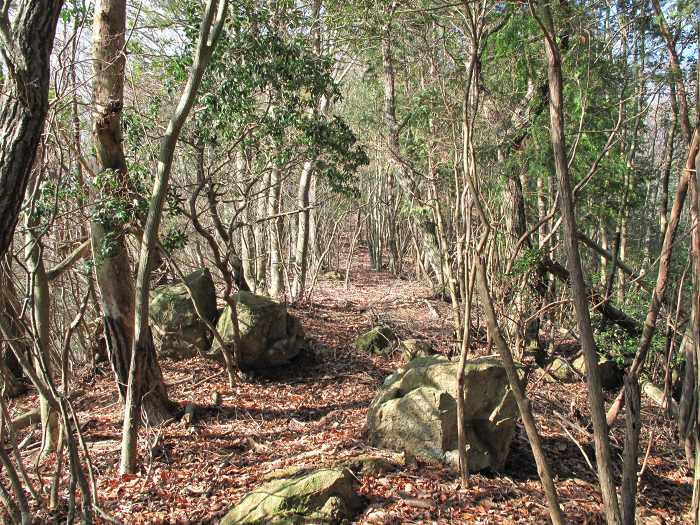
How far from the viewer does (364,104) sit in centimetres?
1891

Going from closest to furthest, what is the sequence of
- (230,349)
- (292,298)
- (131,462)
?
(131,462)
(230,349)
(292,298)

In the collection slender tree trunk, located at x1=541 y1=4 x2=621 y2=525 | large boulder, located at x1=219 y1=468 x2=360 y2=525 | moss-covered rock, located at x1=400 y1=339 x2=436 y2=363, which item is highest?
slender tree trunk, located at x1=541 y1=4 x2=621 y2=525

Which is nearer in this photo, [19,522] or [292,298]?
[19,522]

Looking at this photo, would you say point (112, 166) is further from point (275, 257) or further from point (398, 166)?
point (398, 166)

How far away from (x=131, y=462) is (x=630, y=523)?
446 cm

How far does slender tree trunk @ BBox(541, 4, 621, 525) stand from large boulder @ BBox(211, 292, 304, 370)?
6.44 metres

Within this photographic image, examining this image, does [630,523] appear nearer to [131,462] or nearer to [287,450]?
[287,450]

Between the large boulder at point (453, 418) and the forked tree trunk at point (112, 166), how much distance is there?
255 centimetres

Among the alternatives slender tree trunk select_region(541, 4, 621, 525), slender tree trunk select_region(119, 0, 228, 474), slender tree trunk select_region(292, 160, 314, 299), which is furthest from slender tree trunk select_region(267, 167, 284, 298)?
slender tree trunk select_region(541, 4, 621, 525)

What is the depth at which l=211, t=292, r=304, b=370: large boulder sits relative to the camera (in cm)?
834

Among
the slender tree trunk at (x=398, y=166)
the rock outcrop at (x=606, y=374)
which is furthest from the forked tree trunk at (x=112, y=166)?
the slender tree trunk at (x=398, y=166)

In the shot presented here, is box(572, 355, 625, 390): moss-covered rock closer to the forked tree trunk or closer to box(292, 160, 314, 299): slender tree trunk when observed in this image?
box(292, 160, 314, 299): slender tree trunk

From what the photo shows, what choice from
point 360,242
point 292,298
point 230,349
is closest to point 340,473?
point 230,349

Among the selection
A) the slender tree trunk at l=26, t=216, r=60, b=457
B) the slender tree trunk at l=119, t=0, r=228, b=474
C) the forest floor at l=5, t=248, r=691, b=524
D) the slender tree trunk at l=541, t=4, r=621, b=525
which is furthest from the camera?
the forest floor at l=5, t=248, r=691, b=524
